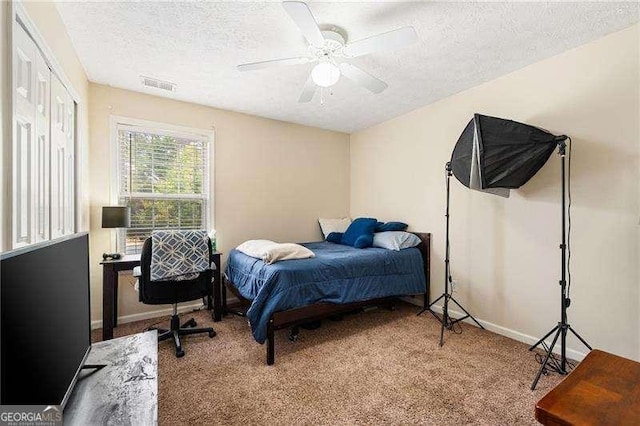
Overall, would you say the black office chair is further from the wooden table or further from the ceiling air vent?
the wooden table

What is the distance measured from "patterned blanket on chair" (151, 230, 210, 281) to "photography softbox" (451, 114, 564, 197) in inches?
97.2

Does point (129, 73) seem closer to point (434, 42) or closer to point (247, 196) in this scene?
point (247, 196)

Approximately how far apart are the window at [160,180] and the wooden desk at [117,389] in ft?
6.95

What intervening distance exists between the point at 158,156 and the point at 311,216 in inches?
85.6

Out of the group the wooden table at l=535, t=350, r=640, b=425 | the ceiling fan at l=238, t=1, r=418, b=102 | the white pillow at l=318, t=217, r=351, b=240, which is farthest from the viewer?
the white pillow at l=318, t=217, r=351, b=240

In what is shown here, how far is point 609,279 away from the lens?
222 cm

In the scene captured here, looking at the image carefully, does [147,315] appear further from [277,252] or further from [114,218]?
[277,252]

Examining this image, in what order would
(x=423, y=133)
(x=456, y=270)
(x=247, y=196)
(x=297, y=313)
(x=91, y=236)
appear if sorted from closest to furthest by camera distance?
(x=297, y=313)
(x=91, y=236)
(x=456, y=270)
(x=423, y=133)
(x=247, y=196)

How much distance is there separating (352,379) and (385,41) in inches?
90.3

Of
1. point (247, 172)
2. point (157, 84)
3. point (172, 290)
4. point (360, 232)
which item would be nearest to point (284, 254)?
point (172, 290)

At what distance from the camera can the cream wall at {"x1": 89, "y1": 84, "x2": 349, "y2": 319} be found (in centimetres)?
301

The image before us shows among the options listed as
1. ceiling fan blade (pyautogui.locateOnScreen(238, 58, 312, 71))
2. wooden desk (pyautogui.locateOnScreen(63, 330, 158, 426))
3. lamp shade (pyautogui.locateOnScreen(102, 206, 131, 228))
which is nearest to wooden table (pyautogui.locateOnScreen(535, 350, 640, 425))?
wooden desk (pyautogui.locateOnScreen(63, 330, 158, 426))

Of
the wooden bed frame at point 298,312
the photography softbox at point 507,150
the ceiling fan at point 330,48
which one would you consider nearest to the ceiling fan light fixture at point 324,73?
the ceiling fan at point 330,48

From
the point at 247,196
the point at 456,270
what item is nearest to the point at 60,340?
the point at 247,196
